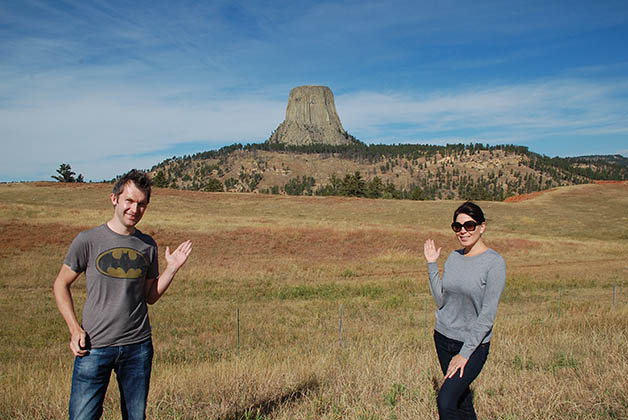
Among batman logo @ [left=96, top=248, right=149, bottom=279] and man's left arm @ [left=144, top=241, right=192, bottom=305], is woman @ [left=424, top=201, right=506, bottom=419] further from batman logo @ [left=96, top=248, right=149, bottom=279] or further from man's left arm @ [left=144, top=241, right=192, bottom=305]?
batman logo @ [left=96, top=248, right=149, bottom=279]

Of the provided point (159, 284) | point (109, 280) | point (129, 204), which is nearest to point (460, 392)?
point (159, 284)

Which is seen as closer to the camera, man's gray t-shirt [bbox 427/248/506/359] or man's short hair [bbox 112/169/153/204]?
man's short hair [bbox 112/169/153/204]

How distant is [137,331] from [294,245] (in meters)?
27.8

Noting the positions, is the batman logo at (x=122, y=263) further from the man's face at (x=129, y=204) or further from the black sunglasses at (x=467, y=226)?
the black sunglasses at (x=467, y=226)

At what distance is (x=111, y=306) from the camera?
132 inches

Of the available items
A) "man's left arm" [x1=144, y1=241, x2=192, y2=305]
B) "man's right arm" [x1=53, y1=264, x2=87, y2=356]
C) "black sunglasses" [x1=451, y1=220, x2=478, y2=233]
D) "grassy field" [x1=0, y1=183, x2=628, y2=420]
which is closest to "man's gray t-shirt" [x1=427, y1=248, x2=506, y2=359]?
"black sunglasses" [x1=451, y1=220, x2=478, y2=233]

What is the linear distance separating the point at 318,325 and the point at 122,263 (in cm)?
1014

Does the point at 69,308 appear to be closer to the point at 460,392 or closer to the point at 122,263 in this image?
the point at 122,263

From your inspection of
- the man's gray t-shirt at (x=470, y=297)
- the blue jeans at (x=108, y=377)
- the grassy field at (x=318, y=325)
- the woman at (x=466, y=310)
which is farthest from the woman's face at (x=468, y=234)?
the blue jeans at (x=108, y=377)

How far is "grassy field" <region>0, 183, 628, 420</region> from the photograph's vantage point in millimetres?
5180

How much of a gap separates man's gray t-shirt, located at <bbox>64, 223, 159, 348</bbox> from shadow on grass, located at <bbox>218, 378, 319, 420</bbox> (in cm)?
186

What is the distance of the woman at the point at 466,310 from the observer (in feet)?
12.1

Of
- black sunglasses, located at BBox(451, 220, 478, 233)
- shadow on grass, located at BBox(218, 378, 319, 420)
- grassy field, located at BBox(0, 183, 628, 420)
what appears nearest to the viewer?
black sunglasses, located at BBox(451, 220, 478, 233)

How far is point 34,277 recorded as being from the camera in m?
19.2
